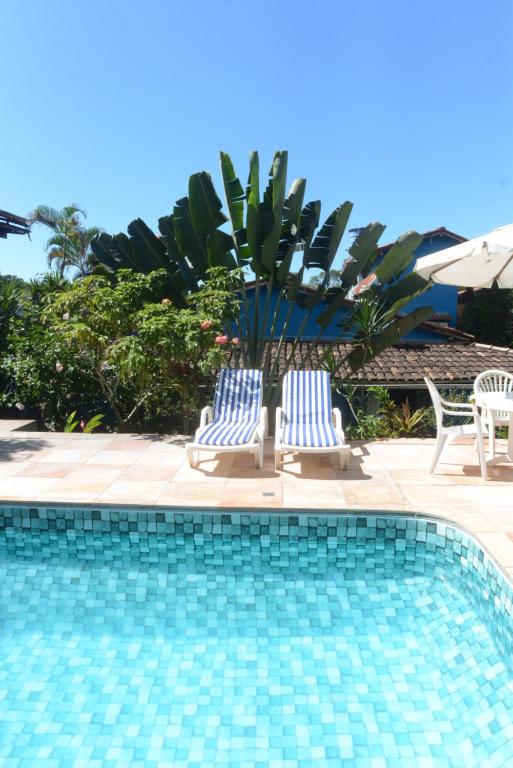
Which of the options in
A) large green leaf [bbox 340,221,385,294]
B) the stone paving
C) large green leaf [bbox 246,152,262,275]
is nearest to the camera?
the stone paving

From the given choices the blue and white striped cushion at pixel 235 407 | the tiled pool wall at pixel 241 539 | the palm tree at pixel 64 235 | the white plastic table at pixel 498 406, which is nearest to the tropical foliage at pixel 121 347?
the blue and white striped cushion at pixel 235 407

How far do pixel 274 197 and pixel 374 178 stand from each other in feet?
40.6

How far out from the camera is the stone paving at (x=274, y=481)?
529 cm

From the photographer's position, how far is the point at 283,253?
9.38m

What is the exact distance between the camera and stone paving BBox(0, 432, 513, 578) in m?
5.29

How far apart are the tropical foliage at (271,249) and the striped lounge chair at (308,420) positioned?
4.61 feet

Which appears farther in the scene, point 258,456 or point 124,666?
point 258,456

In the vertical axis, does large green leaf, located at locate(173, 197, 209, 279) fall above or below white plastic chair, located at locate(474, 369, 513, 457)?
above

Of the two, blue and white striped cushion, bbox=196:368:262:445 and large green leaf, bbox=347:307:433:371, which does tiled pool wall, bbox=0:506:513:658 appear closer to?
blue and white striped cushion, bbox=196:368:262:445

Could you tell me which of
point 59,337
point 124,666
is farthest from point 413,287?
point 124,666

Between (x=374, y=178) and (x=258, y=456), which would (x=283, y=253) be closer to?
(x=258, y=456)

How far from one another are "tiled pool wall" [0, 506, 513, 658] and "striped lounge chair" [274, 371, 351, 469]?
123 centimetres

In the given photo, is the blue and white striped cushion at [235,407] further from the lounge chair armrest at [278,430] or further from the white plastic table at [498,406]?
the white plastic table at [498,406]

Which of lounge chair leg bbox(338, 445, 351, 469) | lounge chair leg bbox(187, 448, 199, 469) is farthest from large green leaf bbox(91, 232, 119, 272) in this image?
lounge chair leg bbox(338, 445, 351, 469)
